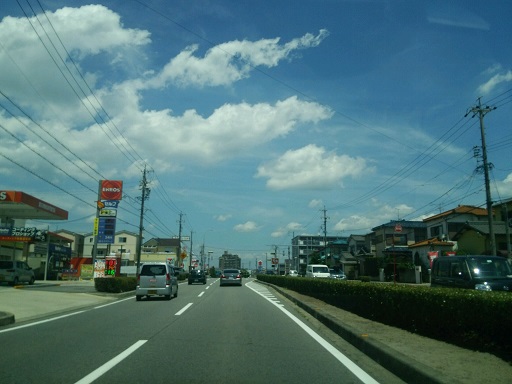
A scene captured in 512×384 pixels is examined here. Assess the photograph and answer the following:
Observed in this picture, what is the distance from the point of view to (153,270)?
79.3ft

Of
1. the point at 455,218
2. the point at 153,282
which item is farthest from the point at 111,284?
the point at 455,218

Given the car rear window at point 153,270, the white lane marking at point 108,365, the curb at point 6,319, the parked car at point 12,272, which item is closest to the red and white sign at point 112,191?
the parked car at point 12,272

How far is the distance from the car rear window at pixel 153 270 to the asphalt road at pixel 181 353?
9.35 meters

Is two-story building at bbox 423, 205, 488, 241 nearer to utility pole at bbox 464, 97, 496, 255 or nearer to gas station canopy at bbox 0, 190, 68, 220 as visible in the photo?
utility pole at bbox 464, 97, 496, 255

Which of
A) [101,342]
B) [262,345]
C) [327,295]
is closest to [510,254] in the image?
[327,295]

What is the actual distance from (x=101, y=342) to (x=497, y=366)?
302 inches

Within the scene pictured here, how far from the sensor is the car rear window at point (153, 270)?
24047 mm

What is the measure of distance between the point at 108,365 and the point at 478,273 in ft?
35.3

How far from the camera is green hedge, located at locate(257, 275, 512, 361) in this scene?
7.52 meters

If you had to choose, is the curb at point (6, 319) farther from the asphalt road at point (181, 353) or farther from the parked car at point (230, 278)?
the parked car at point (230, 278)

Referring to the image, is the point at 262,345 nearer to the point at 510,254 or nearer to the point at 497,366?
the point at 497,366

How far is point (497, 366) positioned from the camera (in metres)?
6.74

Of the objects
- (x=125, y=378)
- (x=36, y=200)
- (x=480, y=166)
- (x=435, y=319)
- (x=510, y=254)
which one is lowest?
(x=125, y=378)

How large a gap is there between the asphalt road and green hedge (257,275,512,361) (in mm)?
1580
